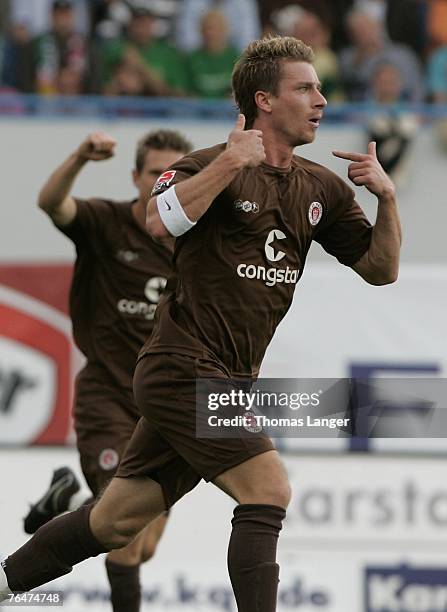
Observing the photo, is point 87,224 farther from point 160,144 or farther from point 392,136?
point 392,136

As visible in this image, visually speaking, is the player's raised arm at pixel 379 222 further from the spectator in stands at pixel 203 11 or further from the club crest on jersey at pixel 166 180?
the spectator in stands at pixel 203 11

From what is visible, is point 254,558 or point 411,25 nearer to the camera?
point 254,558

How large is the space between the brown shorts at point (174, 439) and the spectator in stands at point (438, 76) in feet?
23.0

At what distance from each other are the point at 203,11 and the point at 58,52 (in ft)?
4.36

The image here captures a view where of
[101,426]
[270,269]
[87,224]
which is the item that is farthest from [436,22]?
[270,269]

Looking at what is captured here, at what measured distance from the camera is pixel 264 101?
5676mm

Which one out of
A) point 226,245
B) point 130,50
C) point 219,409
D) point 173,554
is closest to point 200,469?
point 219,409

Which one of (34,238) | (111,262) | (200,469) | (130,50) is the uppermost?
(130,50)

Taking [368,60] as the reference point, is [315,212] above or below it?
below

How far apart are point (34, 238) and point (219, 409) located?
5618 millimetres

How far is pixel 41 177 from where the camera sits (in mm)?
10953

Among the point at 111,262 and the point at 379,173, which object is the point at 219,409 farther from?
the point at 111,262

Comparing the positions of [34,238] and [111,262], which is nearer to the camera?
[111,262]

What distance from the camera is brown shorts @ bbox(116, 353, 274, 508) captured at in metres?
5.36
